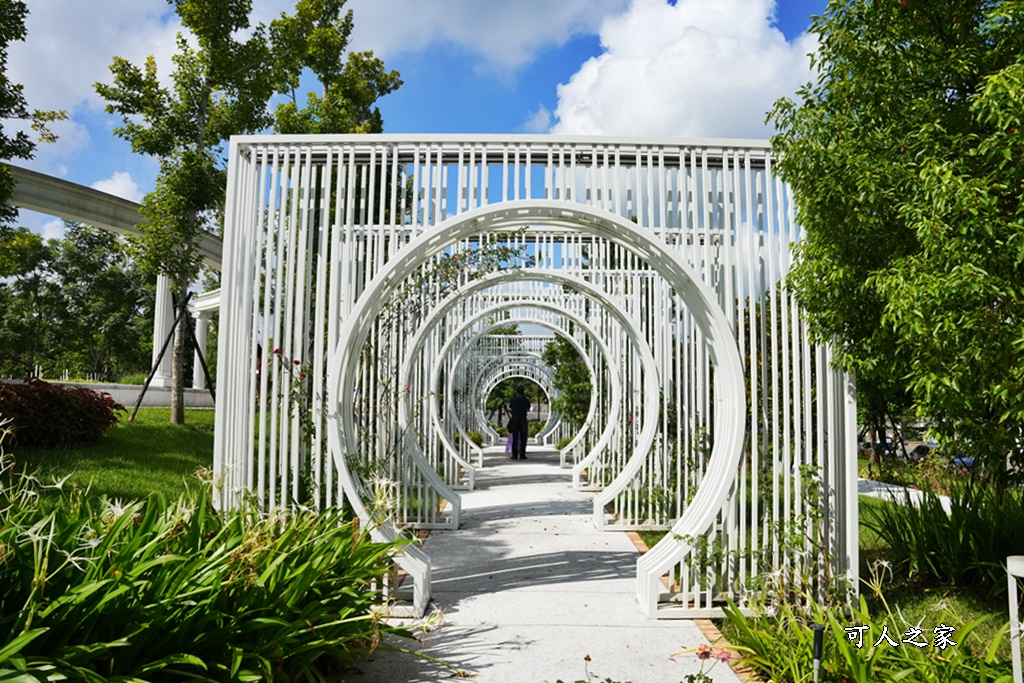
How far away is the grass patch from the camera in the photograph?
6.93 meters

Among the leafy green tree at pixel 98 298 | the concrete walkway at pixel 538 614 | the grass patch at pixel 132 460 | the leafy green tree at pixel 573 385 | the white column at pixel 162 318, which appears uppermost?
the leafy green tree at pixel 98 298

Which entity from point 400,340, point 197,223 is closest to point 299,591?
point 400,340

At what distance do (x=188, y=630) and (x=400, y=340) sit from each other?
14.7ft

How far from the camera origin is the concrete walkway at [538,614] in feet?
11.4

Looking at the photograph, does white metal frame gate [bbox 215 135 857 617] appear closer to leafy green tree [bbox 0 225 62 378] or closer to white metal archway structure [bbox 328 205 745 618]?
white metal archway structure [bbox 328 205 745 618]

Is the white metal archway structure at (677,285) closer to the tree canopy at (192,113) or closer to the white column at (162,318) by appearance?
the tree canopy at (192,113)

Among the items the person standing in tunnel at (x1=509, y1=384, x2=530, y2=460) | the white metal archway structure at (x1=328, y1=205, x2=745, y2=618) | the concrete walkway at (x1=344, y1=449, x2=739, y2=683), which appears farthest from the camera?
the person standing in tunnel at (x1=509, y1=384, x2=530, y2=460)

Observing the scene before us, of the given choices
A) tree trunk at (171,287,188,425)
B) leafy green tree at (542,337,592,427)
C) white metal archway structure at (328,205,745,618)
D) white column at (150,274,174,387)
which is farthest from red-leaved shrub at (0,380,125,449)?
leafy green tree at (542,337,592,427)

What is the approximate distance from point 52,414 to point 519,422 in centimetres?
906

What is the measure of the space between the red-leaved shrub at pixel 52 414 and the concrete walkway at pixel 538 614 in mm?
4564

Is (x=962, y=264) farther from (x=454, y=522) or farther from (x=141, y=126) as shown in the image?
(x=141, y=126)

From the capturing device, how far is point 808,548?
4.38 metres

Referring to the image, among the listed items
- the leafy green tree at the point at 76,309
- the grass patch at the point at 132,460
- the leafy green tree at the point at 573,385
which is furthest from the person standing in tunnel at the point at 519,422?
the leafy green tree at the point at 76,309

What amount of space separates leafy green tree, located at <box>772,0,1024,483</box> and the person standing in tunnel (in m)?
11.0
